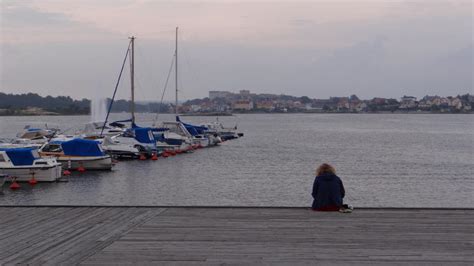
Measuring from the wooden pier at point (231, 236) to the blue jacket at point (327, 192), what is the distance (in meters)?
0.35

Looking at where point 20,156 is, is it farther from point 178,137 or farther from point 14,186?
point 178,137

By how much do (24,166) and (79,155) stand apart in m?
7.13

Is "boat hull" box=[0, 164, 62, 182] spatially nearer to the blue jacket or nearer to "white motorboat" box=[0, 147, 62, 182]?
"white motorboat" box=[0, 147, 62, 182]

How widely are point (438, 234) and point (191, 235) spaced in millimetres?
3998

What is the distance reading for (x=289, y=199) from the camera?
1147 inches

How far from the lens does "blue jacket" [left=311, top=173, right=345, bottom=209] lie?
12.7 meters

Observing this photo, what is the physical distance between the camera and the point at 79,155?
133 feet

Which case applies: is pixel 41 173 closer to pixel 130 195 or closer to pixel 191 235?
pixel 130 195

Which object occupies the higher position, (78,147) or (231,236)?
(231,236)

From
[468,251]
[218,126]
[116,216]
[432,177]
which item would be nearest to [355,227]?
[468,251]

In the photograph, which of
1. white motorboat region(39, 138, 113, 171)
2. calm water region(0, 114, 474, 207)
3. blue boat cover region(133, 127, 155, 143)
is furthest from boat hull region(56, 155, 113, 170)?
blue boat cover region(133, 127, 155, 143)

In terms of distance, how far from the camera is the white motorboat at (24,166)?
33.4 meters

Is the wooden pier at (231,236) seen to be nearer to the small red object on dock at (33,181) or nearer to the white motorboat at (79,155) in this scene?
the small red object on dock at (33,181)

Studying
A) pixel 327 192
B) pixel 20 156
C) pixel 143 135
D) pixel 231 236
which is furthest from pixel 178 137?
pixel 231 236
